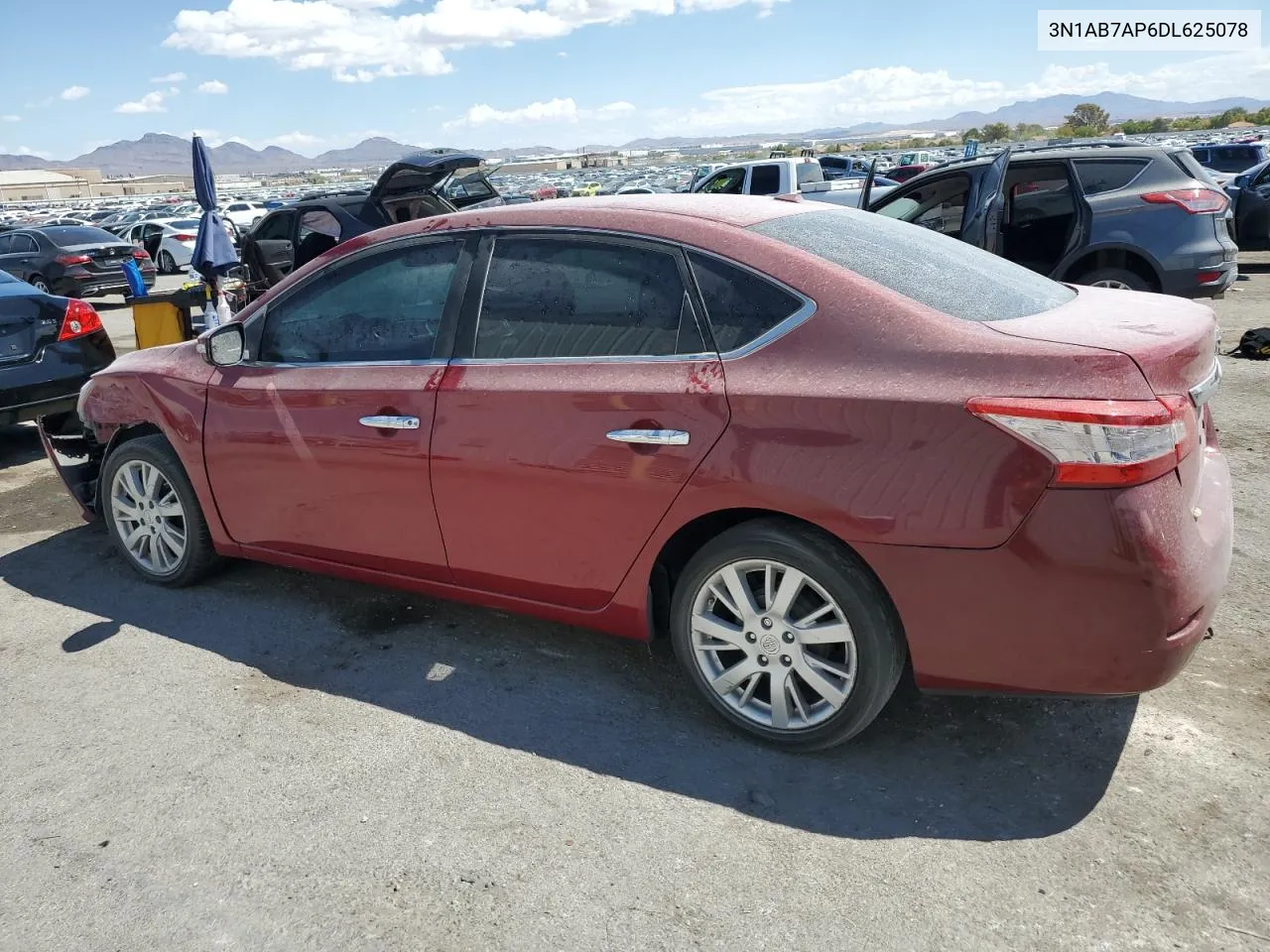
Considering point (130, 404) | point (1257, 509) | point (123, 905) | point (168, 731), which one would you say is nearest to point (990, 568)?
point (123, 905)

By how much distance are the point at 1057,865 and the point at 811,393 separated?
1380mm

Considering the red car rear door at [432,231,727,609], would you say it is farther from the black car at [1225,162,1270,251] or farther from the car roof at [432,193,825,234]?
the black car at [1225,162,1270,251]

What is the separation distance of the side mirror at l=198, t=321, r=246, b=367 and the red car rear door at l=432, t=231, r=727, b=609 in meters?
1.15

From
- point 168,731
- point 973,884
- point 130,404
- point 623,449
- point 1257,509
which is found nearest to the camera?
point 973,884

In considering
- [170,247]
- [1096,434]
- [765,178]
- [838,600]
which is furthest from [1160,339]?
[170,247]

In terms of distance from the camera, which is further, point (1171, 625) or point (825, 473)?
point (825, 473)

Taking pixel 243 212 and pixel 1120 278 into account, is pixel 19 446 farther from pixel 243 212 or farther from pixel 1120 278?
pixel 243 212

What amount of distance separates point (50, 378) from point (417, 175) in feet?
15.5

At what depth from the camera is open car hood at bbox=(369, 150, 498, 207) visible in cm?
1020

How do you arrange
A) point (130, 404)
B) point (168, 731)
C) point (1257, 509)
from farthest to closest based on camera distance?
point (1257, 509), point (130, 404), point (168, 731)

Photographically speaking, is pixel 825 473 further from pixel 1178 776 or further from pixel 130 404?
pixel 130 404

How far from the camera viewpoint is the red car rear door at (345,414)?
359cm

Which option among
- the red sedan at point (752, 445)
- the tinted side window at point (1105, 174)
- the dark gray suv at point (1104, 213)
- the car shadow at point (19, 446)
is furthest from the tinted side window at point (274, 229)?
the tinted side window at point (1105, 174)

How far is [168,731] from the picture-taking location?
3.37 meters
